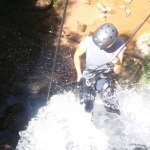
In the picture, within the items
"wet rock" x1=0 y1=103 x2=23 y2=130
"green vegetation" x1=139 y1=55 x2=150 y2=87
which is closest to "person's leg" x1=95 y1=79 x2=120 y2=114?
"green vegetation" x1=139 y1=55 x2=150 y2=87

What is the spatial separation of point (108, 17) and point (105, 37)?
13.6 ft

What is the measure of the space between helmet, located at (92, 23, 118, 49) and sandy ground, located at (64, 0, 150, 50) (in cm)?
307

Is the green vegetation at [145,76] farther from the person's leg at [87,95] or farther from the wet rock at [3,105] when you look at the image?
the wet rock at [3,105]

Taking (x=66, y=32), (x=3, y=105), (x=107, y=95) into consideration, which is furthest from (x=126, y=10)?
(x=3, y=105)

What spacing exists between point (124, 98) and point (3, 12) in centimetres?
476

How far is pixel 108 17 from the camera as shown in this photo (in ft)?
28.4

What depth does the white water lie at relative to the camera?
19.1 ft

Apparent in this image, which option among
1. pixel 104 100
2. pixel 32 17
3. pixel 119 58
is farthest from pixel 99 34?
pixel 32 17

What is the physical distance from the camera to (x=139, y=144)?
232 inches

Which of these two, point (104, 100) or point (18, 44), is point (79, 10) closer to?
point (18, 44)

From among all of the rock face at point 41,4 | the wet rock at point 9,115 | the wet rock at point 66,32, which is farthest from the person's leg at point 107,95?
the rock face at point 41,4

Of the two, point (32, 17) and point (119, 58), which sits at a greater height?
point (119, 58)

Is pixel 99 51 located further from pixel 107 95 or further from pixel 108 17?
pixel 108 17

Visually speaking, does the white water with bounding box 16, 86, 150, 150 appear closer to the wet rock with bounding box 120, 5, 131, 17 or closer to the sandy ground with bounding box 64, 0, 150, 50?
the sandy ground with bounding box 64, 0, 150, 50
